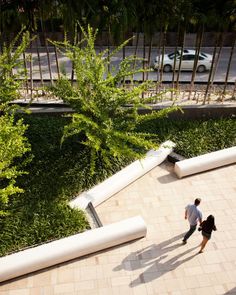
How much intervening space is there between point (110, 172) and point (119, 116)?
1822 millimetres

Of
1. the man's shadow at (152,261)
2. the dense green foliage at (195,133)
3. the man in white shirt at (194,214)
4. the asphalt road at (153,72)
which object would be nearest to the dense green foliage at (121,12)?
the dense green foliage at (195,133)

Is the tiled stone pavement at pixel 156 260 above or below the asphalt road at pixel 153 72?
below

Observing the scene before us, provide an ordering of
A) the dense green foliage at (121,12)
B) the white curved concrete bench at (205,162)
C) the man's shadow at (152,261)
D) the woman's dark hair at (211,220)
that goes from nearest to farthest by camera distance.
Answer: the woman's dark hair at (211,220)
the man's shadow at (152,261)
the white curved concrete bench at (205,162)
the dense green foliage at (121,12)

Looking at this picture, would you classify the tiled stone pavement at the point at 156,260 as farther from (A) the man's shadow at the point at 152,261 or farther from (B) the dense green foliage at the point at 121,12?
(B) the dense green foliage at the point at 121,12

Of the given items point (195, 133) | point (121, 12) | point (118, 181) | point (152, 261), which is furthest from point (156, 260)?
point (121, 12)

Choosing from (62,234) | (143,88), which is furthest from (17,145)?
(143,88)

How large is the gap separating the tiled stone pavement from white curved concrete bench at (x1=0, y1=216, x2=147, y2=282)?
0.22 meters

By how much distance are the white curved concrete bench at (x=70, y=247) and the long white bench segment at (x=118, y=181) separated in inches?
52.1

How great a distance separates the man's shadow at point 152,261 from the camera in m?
7.85

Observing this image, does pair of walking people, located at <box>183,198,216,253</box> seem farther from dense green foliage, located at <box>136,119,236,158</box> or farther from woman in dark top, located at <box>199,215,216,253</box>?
dense green foliage, located at <box>136,119,236,158</box>

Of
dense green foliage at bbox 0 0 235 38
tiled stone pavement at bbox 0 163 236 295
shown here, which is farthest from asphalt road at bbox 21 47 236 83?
tiled stone pavement at bbox 0 163 236 295

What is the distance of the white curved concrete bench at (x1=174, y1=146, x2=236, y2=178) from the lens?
422 inches

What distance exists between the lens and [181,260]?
8.22 metres

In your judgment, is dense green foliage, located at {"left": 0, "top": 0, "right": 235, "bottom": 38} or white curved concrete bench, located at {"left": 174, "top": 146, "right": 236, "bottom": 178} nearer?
white curved concrete bench, located at {"left": 174, "top": 146, "right": 236, "bottom": 178}
